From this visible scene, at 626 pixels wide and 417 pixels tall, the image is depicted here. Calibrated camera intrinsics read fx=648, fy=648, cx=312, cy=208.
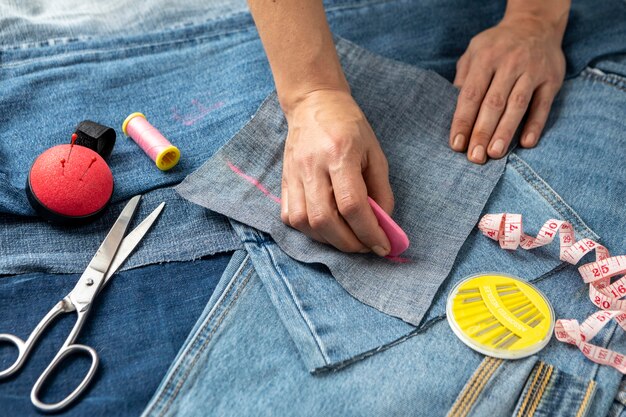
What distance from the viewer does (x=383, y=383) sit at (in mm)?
997

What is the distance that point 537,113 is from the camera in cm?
144

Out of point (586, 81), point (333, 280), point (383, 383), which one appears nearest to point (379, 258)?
point (333, 280)

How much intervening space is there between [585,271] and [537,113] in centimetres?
42

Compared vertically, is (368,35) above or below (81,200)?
below

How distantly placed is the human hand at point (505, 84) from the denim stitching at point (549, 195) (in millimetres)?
44

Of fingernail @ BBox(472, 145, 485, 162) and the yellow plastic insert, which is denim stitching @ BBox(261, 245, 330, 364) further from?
fingernail @ BBox(472, 145, 485, 162)

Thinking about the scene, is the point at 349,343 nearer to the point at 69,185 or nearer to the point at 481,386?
the point at 481,386

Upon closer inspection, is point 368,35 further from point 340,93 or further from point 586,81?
point 586,81

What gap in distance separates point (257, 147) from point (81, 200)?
353 millimetres

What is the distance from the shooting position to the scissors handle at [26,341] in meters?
0.98

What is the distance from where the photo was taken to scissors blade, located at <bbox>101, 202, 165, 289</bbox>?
1.13 meters

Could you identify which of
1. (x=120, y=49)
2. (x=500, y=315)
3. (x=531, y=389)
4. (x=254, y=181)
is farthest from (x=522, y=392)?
(x=120, y=49)

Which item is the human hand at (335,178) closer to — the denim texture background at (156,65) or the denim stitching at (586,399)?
the denim texture background at (156,65)

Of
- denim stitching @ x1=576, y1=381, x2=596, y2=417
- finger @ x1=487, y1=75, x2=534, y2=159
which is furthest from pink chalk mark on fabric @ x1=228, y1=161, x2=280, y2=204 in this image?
denim stitching @ x1=576, y1=381, x2=596, y2=417
